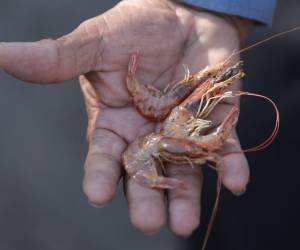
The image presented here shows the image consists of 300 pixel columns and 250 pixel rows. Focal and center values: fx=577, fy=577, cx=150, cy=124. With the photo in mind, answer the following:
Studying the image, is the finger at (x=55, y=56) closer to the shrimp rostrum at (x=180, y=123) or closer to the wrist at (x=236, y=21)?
the shrimp rostrum at (x=180, y=123)

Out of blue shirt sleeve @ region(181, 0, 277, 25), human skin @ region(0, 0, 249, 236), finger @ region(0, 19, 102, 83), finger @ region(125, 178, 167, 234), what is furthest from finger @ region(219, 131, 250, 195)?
blue shirt sleeve @ region(181, 0, 277, 25)

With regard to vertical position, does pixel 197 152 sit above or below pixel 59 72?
below

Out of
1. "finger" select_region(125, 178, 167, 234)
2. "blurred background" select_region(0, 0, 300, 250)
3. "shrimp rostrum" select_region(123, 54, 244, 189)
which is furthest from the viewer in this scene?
"blurred background" select_region(0, 0, 300, 250)

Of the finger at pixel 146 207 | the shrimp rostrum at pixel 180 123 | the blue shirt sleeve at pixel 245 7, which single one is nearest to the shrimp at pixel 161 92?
the shrimp rostrum at pixel 180 123

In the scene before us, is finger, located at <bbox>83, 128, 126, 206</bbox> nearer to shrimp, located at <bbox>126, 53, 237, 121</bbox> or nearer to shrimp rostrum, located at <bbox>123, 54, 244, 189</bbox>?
shrimp rostrum, located at <bbox>123, 54, 244, 189</bbox>

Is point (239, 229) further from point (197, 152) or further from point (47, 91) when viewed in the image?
point (47, 91)

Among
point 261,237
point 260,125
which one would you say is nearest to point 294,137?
point 260,125
